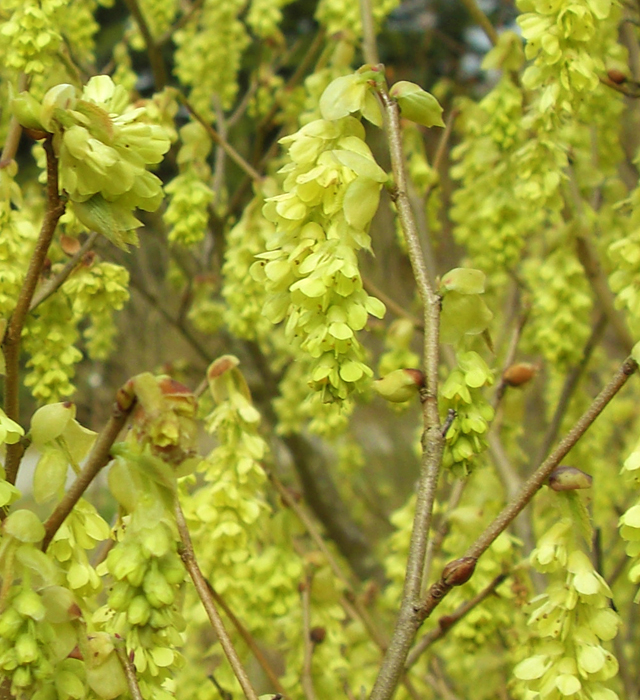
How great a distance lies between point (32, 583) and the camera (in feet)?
2.61

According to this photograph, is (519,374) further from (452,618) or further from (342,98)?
(342,98)

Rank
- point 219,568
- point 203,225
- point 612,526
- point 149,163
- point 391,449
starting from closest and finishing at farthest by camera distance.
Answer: point 149,163 < point 219,568 < point 203,225 < point 612,526 < point 391,449

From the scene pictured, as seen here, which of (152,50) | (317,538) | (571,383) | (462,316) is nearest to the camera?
(462,316)

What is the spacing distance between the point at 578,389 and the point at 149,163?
186 cm

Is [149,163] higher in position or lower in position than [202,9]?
lower

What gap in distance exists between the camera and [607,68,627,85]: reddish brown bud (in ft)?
5.40

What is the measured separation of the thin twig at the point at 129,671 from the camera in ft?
2.66

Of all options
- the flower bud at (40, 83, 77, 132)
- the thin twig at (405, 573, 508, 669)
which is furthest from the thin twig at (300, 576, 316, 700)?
the flower bud at (40, 83, 77, 132)

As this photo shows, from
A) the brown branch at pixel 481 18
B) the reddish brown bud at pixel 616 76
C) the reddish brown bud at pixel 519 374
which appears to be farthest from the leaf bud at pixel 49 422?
the brown branch at pixel 481 18

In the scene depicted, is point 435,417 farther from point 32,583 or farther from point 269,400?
point 269,400

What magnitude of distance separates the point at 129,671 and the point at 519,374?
101 centimetres

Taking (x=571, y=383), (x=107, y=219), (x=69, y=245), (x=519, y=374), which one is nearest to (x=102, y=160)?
(x=107, y=219)

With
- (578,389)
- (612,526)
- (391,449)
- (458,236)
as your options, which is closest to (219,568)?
(458,236)

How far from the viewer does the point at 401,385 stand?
947mm
